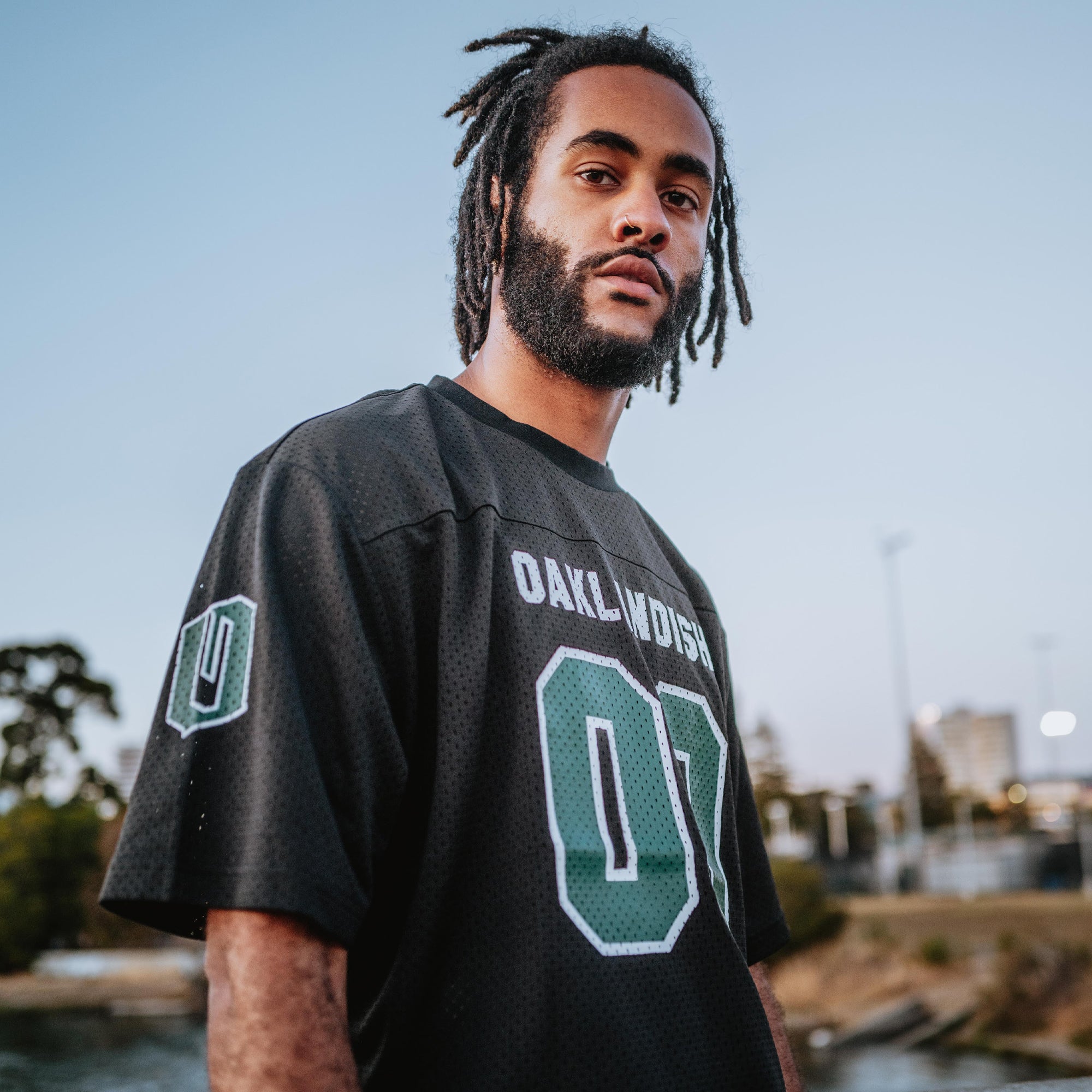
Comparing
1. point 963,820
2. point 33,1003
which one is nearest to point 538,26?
point 33,1003

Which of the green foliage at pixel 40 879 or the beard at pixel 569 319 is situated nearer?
the beard at pixel 569 319

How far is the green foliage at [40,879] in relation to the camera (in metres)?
25.3

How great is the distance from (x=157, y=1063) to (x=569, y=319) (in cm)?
2065

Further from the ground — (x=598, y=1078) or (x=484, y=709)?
(x=484, y=709)

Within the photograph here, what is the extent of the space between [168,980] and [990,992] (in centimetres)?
2103

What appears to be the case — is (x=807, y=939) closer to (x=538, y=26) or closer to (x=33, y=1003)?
(x=33, y=1003)

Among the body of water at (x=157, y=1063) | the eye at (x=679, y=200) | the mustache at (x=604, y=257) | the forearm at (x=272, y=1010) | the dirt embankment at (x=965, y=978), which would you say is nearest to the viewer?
the forearm at (x=272, y=1010)

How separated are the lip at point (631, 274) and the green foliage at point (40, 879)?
2745cm

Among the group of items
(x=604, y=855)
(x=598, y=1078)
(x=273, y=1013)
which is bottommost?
(x=598, y=1078)

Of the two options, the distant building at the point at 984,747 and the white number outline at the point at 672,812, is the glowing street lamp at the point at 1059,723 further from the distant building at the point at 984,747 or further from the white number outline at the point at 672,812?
the distant building at the point at 984,747

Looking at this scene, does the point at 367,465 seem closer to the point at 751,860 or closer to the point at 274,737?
the point at 274,737

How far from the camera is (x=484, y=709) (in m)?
1.25

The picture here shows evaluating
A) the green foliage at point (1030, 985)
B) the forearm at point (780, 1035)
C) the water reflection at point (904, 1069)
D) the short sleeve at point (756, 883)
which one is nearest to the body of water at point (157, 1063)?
the water reflection at point (904, 1069)

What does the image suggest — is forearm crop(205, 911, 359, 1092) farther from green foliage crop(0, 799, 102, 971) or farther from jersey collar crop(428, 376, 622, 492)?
green foliage crop(0, 799, 102, 971)
